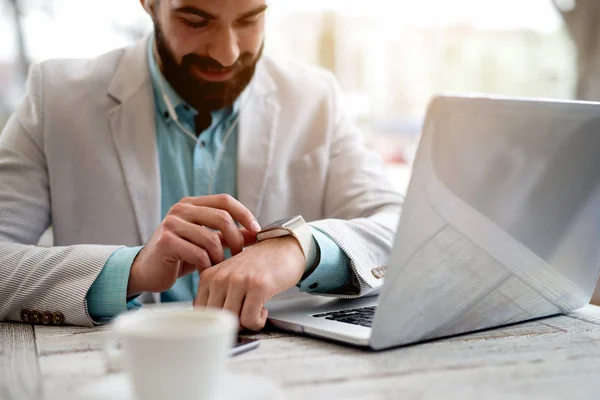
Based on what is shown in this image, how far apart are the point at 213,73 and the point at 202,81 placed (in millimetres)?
36

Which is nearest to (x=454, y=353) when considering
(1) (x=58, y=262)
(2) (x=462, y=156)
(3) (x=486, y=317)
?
(3) (x=486, y=317)

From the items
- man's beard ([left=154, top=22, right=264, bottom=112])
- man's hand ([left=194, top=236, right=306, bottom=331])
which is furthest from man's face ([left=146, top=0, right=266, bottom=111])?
man's hand ([left=194, top=236, right=306, bottom=331])

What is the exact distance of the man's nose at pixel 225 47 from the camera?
1409 mm

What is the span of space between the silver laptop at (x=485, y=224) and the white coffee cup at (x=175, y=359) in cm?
26

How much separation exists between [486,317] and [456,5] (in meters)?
3.44

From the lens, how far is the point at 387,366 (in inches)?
29.1

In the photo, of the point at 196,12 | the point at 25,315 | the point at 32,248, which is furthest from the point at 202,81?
the point at 25,315

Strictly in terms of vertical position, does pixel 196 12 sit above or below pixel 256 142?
above

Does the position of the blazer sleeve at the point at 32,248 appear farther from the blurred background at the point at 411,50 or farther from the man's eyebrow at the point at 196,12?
the blurred background at the point at 411,50

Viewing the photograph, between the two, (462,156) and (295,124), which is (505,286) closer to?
(462,156)

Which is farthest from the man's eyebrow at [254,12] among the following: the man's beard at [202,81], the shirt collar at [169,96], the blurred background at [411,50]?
the blurred background at [411,50]

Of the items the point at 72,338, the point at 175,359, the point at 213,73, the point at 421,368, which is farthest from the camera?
the point at 213,73

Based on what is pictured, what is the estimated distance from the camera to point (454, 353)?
800 mm

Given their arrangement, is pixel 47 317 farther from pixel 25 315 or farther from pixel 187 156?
pixel 187 156
